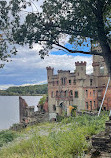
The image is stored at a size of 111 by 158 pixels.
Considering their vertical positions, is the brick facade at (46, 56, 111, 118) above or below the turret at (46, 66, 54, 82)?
below

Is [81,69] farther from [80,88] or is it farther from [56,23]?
[56,23]

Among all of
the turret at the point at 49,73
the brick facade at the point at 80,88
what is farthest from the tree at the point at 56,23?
the turret at the point at 49,73

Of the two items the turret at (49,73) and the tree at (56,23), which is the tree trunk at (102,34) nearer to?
the tree at (56,23)

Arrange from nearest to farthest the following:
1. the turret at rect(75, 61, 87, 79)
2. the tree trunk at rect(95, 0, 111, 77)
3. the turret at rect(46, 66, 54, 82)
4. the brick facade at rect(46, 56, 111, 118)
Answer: the tree trunk at rect(95, 0, 111, 77)
the brick facade at rect(46, 56, 111, 118)
the turret at rect(75, 61, 87, 79)
the turret at rect(46, 66, 54, 82)

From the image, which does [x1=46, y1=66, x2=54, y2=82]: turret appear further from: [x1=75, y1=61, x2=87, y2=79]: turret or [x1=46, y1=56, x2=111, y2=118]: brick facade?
[x1=75, y1=61, x2=87, y2=79]: turret

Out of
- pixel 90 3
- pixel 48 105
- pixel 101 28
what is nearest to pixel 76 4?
pixel 90 3

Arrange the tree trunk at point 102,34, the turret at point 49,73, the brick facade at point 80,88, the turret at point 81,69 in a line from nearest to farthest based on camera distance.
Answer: the tree trunk at point 102,34 → the brick facade at point 80,88 → the turret at point 81,69 → the turret at point 49,73

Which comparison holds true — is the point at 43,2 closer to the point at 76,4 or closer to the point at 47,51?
the point at 76,4

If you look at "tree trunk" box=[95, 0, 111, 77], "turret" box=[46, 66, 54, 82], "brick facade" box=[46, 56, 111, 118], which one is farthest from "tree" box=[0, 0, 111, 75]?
"turret" box=[46, 66, 54, 82]

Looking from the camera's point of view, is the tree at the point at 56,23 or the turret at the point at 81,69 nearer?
the tree at the point at 56,23

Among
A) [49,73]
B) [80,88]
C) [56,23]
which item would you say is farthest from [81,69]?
[56,23]

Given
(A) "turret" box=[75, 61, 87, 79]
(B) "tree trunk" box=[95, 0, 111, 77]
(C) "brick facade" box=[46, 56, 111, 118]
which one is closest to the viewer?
(B) "tree trunk" box=[95, 0, 111, 77]

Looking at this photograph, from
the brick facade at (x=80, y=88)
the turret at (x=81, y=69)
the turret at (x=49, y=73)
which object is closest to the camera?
the brick facade at (x=80, y=88)

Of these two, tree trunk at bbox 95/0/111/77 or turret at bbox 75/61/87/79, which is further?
turret at bbox 75/61/87/79
